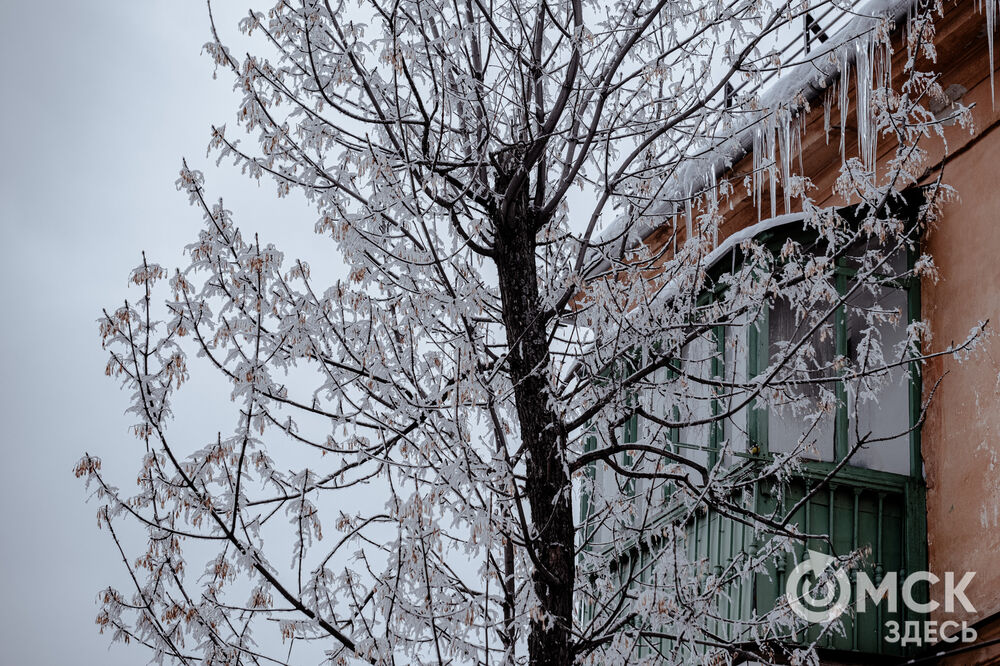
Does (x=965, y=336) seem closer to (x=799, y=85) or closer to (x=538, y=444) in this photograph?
(x=799, y=85)

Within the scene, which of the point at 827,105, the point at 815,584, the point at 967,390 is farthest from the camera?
the point at 827,105

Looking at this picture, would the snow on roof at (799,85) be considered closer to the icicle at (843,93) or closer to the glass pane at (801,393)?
the icicle at (843,93)

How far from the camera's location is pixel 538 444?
5613mm

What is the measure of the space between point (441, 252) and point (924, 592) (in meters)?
4.16

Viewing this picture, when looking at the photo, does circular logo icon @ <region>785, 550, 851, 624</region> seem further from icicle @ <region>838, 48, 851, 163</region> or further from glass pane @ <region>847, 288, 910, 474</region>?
icicle @ <region>838, 48, 851, 163</region>

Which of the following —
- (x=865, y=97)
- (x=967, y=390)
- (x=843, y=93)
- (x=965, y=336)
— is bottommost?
(x=967, y=390)

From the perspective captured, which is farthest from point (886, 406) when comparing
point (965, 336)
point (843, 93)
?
point (843, 93)

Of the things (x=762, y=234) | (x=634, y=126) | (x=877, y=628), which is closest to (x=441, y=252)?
(x=634, y=126)

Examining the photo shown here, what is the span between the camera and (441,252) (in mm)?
5738

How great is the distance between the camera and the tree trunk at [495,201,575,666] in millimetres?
5270

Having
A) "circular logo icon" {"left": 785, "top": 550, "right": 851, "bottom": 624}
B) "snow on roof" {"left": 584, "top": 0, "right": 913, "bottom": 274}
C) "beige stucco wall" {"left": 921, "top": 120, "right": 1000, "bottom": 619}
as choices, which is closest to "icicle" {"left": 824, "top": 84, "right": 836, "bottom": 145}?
"snow on roof" {"left": 584, "top": 0, "right": 913, "bottom": 274}

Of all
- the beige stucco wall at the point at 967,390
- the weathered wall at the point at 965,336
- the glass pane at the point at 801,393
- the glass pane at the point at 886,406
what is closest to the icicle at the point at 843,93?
the weathered wall at the point at 965,336

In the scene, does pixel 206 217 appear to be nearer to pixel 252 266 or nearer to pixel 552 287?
pixel 252 266

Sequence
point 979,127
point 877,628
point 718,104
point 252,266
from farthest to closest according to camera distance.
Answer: point 979,127 → point 877,628 → point 718,104 → point 252,266
